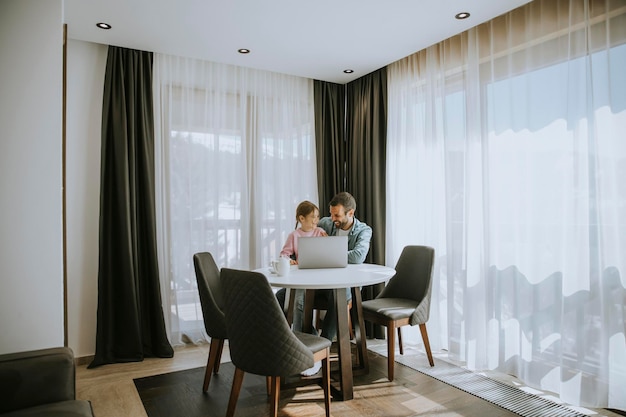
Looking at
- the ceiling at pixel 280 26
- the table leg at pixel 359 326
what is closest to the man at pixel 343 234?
the table leg at pixel 359 326

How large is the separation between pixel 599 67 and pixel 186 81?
124 inches

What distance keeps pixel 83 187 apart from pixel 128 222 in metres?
0.46

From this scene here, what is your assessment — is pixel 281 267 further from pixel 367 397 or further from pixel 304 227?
pixel 367 397

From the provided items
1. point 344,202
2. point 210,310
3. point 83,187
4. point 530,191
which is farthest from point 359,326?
point 83,187

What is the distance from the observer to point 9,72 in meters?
2.13

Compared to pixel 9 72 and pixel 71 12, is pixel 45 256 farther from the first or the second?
pixel 71 12

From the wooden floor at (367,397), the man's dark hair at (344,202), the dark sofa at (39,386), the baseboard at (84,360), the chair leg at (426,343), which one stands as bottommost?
the wooden floor at (367,397)

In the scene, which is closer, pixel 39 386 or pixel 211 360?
pixel 39 386

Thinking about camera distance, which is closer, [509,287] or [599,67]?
[599,67]

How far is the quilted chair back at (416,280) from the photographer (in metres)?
3.18

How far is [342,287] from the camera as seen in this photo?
259 cm

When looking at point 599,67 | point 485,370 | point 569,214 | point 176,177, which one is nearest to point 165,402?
point 176,177

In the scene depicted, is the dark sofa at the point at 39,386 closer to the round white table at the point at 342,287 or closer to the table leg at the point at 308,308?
the round white table at the point at 342,287

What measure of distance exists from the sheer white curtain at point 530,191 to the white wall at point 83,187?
105 inches
